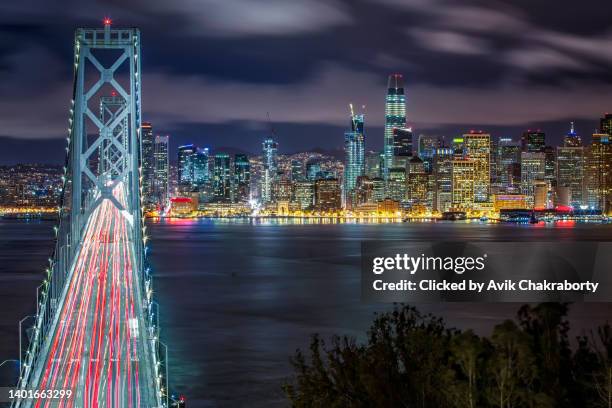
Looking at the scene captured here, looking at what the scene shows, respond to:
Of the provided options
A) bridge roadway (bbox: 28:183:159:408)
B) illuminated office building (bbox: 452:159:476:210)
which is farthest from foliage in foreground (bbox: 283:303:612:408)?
illuminated office building (bbox: 452:159:476:210)

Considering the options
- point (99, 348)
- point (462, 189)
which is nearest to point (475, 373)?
point (99, 348)

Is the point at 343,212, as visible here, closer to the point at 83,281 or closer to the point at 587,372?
the point at 83,281

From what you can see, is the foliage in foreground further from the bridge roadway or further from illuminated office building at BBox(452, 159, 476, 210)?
illuminated office building at BBox(452, 159, 476, 210)

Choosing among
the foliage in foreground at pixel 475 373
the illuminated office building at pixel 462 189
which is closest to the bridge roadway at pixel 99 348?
the foliage in foreground at pixel 475 373

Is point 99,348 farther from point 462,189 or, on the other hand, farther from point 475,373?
point 462,189

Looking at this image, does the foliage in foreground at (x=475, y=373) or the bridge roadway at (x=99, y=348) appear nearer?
the foliage in foreground at (x=475, y=373)

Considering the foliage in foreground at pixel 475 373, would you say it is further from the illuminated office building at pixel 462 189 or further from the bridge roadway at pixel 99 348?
the illuminated office building at pixel 462 189
